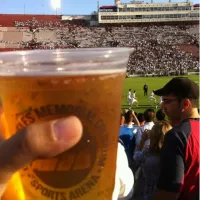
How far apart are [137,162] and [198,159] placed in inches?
63.1

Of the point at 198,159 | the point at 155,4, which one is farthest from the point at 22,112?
the point at 155,4

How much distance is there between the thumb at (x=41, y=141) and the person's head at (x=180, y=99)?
77.0 inches

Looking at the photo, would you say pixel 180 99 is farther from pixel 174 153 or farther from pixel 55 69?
pixel 55 69

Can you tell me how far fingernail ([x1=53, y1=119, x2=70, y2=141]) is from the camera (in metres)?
1.00

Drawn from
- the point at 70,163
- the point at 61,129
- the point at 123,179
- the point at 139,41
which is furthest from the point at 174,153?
the point at 139,41

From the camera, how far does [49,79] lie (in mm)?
1063

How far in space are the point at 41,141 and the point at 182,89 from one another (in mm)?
2161

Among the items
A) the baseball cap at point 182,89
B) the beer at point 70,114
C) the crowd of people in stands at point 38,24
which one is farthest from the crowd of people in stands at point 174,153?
the crowd of people in stands at point 38,24

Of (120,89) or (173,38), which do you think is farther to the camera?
(173,38)

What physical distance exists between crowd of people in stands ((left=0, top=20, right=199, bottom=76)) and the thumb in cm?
4534

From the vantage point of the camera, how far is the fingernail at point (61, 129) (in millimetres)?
1000

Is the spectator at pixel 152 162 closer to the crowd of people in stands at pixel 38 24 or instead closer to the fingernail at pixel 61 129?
the fingernail at pixel 61 129

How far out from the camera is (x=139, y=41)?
190 feet

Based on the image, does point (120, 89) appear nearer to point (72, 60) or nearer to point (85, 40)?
point (72, 60)
